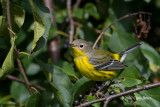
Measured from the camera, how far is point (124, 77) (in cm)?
291

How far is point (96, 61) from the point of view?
3.83 meters

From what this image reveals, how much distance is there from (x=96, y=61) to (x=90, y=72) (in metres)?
0.34

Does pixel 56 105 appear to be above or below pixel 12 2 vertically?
below

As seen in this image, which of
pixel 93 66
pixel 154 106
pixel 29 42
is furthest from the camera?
pixel 29 42

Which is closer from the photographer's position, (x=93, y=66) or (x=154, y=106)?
(x=154, y=106)

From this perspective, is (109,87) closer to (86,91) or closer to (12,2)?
(86,91)

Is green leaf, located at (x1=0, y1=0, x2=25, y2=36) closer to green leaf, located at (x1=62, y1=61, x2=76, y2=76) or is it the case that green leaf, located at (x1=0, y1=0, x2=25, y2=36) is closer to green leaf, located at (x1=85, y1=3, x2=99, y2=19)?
green leaf, located at (x1=62, y1=61, x2=76, y2=76)

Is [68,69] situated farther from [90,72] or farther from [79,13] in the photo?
[79,13]

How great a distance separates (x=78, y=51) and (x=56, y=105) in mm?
1229

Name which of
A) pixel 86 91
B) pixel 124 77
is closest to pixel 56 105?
pixel 86 91

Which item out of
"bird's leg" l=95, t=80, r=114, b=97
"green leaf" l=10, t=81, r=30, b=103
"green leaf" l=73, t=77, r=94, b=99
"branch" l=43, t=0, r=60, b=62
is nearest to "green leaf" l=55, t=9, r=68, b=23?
"branch" l=43, t=0, r=60, b=62

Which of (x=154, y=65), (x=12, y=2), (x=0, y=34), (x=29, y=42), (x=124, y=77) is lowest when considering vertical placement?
(x=154, y=65)

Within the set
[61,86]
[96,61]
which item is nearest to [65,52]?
[96,61]

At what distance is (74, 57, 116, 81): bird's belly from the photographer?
3.43m
